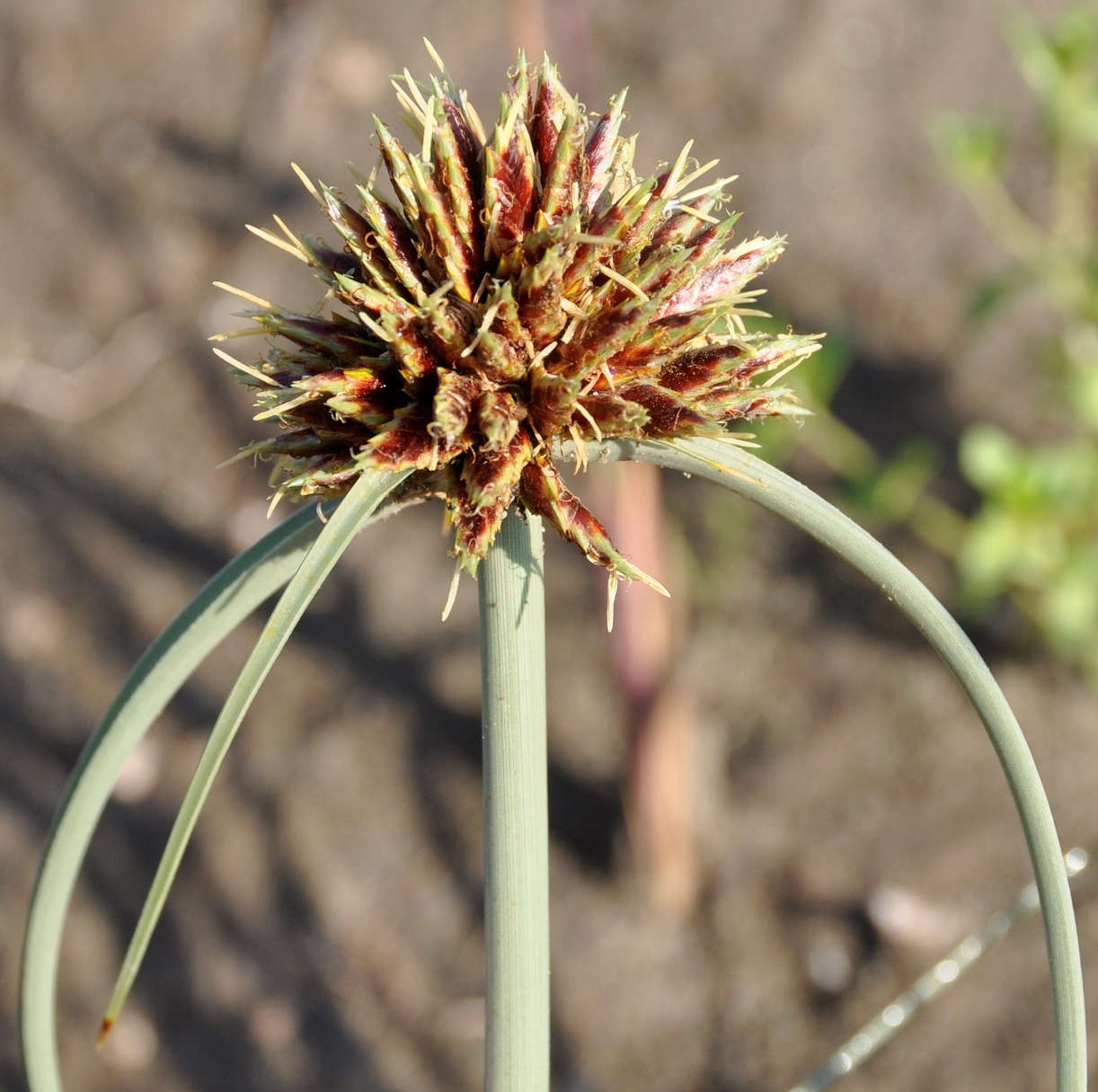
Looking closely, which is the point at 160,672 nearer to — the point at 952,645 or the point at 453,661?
the point at 952,645

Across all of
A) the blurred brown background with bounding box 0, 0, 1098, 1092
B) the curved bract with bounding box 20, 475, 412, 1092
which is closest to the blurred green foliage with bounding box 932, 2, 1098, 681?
the blurred brown background with bounding box 0, 0, 1098, 1092

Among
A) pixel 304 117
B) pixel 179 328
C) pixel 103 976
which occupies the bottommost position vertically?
pixel 103 976

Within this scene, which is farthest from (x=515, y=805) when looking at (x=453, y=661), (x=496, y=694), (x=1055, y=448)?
(x=1055, y=448)

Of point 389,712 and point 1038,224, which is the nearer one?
point 389,712

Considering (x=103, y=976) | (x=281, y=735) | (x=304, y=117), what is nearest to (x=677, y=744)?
(x=281, y=735)

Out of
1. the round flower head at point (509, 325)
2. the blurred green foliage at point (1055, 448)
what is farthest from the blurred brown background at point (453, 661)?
the round flower head at point (509, 325)

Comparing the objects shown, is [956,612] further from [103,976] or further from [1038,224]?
[103,976]
